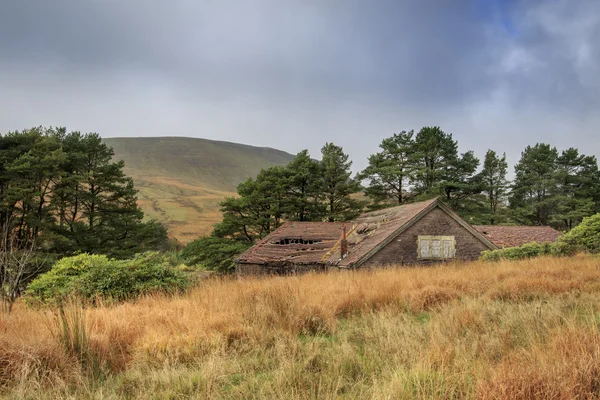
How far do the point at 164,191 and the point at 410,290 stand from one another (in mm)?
172249

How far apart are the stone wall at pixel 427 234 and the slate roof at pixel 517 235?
4.77 m

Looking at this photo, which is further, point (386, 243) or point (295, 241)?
point (295, 241)

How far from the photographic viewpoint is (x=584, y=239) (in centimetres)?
1678

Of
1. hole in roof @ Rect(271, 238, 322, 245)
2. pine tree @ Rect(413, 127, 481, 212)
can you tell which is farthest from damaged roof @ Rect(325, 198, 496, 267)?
pine tree @ Rect(413, 127, 481, 212)

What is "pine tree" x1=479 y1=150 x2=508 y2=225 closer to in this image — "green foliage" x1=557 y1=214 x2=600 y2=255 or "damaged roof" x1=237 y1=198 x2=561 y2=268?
"damaged roof" x1=237 y1=198 x2=561 y2=268

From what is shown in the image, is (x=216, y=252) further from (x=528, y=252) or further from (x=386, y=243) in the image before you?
(x=528, y=252)

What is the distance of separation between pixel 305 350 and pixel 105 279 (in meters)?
7.93

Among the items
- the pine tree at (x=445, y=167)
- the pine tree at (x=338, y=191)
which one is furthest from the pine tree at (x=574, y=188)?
the pine tree at (x=338, y=191)

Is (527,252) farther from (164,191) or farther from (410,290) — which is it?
(164,191)

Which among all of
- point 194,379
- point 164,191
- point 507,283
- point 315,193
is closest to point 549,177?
point 315,193

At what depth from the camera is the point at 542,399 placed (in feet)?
9.92

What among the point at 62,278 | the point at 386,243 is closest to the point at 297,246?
the point at 386,243

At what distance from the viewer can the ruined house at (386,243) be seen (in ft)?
71.6

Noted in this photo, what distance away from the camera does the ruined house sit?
2181 centimetres
